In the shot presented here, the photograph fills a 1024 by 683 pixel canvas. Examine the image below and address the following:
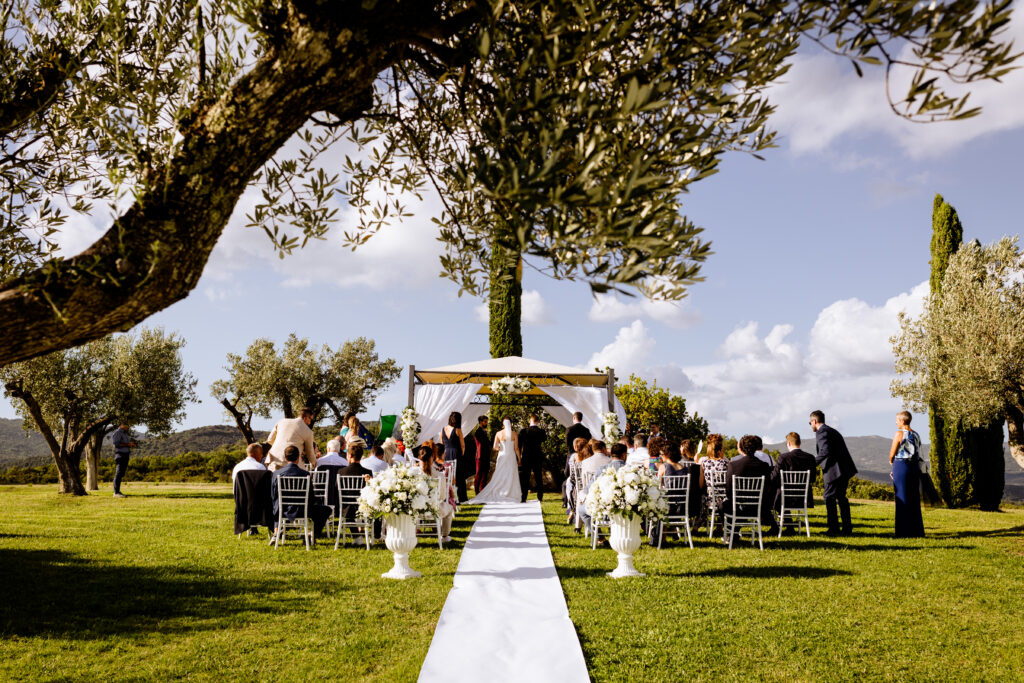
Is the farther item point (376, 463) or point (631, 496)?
point (376, 463)

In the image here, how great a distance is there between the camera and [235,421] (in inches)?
1101

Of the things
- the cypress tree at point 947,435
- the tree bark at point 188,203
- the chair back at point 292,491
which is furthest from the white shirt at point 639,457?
the cypress tree at point 947,435

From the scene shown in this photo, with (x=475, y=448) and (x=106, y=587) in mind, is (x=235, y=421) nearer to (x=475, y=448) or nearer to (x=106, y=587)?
(x=475, y=448)

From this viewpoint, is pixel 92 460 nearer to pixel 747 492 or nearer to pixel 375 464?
pixel 375 464

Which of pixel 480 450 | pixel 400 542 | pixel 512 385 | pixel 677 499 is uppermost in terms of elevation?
pixel 512 385

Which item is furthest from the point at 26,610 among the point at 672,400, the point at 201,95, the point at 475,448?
the point at 672,400

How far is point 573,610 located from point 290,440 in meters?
6.37

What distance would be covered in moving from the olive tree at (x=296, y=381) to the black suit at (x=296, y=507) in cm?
1715

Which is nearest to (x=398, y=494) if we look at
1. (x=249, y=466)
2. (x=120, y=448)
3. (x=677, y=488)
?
(x=249, y=466)

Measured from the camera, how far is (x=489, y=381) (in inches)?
719

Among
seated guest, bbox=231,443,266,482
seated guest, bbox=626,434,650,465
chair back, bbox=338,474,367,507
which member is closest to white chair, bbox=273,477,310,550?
chair back, bbox=338,474,367,507

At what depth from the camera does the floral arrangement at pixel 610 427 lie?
1644cm

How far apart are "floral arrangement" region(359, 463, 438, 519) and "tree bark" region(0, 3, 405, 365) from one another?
5.65 m

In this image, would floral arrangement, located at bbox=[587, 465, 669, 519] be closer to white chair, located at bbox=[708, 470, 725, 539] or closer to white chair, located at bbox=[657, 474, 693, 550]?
white chair, located at bbox=[657, 474, 693, 550]
